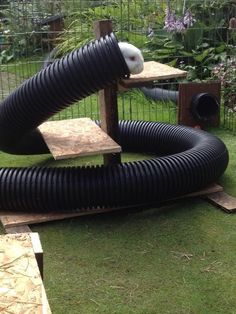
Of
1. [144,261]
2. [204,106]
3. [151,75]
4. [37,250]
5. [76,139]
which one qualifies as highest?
[151,75]

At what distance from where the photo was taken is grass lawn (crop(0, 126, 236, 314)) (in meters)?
2.29

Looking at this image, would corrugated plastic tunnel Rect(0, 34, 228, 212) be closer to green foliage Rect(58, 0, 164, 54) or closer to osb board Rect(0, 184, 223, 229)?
osb board Rect(0, 184, 223, 229)

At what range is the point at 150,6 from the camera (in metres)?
7.00

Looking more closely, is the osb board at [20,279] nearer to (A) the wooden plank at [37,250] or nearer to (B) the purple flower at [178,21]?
(A) the wooden plank at [37,250]

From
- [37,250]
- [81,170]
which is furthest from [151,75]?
[37,250]

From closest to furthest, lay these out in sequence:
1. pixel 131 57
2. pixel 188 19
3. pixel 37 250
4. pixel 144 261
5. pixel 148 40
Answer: pixel 37 250
pixel 144 261
pixel 131 57
pixel 188 19
pixel 148 40

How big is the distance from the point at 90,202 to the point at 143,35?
3.87 metres

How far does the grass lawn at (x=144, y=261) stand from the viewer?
7.52ft

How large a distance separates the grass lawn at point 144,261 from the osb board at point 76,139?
1.31ft

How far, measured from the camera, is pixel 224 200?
333 cm

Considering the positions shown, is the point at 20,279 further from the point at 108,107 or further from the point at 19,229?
the point at 108,107

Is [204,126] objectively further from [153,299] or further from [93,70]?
[153,299]

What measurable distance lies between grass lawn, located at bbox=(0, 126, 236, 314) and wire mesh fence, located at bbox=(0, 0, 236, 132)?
2.37 meters

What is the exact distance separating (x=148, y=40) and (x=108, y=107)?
131 inches
